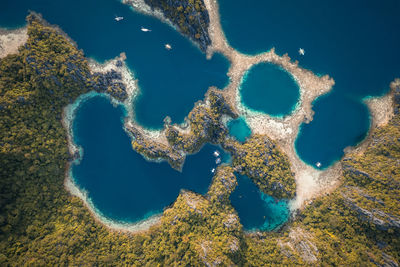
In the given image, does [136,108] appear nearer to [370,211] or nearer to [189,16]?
[189,16]

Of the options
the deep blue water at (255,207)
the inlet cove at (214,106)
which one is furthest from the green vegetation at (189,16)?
the deep blue water at (255,207)

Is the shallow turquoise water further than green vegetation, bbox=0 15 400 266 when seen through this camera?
Yes

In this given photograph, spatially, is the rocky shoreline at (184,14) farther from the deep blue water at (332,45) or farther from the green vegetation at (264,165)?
the green vegetation at (264,165)

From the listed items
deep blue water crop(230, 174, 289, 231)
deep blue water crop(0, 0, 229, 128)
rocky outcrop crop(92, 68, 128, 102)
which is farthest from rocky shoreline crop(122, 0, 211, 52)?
deep blue water crop(230, 174, 289, 231)

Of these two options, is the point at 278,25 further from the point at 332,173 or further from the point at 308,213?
the point at 308,213

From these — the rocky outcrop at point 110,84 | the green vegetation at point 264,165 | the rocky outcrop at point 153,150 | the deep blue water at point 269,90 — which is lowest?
the rocky outcrop at point 153,150

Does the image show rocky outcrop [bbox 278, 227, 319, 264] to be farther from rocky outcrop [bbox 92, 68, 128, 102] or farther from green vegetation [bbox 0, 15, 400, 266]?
rocky outcrop [bbox 92, 68, 128, 102]

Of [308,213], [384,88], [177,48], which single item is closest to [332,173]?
[308,213]
